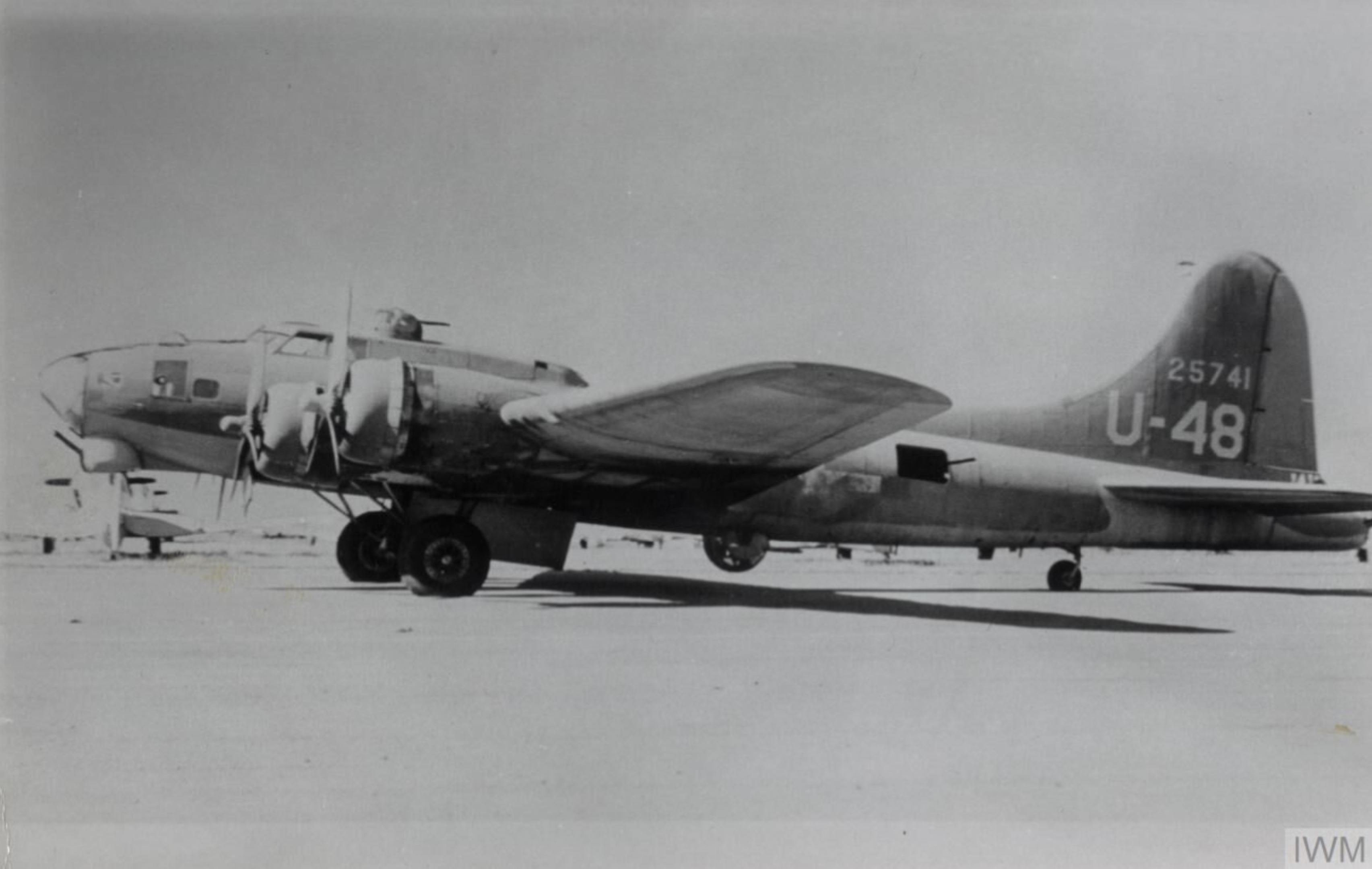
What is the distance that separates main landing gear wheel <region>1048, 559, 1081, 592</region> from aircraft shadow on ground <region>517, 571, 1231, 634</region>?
8.37 ft

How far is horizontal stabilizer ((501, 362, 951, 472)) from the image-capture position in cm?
701

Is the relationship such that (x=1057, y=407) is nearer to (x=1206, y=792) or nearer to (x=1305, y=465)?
(x=1305, y=465)

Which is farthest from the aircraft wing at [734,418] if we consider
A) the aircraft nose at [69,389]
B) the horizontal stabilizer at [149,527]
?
the horizontal stabilizer at [149,527]

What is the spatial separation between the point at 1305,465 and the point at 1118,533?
2734 mm

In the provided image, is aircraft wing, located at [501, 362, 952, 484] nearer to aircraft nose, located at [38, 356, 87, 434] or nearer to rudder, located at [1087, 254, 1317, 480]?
aircraft nose, located at [38, 356, 87, 434]

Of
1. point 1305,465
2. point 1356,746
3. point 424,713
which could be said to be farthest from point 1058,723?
point 1305,465

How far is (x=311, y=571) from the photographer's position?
41.8ft

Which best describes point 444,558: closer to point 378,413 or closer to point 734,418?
point 378,413

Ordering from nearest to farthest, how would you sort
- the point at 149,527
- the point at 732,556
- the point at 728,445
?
the point at 728,445 < the point at 732,556 < the point at 149,527

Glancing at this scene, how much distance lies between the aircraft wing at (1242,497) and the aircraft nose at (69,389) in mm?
9949

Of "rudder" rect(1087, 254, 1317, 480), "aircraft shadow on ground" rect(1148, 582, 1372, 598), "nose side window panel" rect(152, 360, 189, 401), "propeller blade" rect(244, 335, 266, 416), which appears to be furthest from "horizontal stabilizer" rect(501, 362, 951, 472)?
"aircraft shadow on ground" rect(1148, 582, 1372, 598)

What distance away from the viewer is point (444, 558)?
29.4 feet

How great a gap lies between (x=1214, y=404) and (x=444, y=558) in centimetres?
870

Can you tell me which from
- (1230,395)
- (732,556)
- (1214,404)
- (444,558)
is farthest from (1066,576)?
(444,558)
